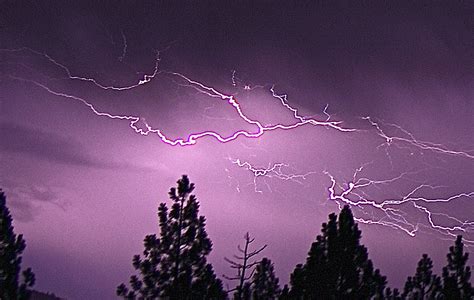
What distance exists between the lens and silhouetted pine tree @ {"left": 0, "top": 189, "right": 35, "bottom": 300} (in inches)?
1003

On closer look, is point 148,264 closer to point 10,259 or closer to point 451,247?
point 10,259

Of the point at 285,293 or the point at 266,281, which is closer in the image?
the point at 285,293

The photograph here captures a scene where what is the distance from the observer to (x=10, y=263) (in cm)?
2583

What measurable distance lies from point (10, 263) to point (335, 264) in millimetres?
13287

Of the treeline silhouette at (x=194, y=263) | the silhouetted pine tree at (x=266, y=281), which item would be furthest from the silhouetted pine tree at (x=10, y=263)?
the silhouetted pine tree at (x=266, y=281)

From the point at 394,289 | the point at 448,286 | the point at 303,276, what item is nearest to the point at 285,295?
the point at 303,276

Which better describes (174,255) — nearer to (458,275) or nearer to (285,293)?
(285,293)

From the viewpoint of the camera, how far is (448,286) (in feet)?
115

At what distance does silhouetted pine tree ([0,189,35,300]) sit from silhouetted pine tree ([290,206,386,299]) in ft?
35.3

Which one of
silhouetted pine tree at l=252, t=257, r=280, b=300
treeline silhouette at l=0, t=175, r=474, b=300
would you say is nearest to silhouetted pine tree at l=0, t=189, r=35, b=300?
treeline silhouette at l=0, t=175, r=474, b=300

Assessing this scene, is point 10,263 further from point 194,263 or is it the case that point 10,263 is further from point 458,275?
point 458,275

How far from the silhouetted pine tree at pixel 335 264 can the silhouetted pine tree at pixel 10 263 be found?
35.3ft

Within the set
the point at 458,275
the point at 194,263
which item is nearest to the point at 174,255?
the point at 194,263

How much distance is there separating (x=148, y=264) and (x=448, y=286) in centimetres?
1752
